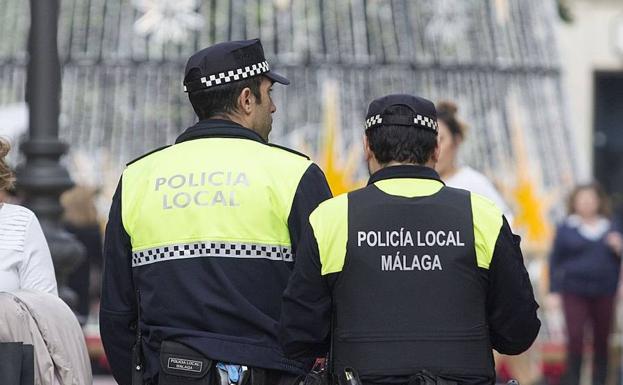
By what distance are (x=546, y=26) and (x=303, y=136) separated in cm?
230

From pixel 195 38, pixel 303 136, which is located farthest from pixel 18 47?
pixel 303 136

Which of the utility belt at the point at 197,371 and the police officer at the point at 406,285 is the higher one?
the police officer at the point at 406,285

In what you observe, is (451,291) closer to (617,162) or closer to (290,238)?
(290,238)

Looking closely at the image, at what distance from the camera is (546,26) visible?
1363 cm

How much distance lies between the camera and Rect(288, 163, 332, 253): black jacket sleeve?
4605 mm

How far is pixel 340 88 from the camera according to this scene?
13000 mm

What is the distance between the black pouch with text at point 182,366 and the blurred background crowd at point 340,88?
7.42 meters

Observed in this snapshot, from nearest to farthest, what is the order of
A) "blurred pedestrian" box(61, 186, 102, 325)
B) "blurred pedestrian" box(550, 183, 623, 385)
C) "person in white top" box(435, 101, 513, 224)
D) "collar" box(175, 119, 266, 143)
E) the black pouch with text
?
the black pouch with text
"collar" box(175, 119, 266, 143)
"person in white top" box(435, 101, 513, 224)
"blurred pedestrian" box(61, 186, 102, 325)
"blurred pedestrian" box(550, 183, 623, 385)

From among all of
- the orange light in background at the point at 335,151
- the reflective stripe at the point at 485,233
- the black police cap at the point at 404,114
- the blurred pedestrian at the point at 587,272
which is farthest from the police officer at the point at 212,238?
the orange light in background at the point at 335,151

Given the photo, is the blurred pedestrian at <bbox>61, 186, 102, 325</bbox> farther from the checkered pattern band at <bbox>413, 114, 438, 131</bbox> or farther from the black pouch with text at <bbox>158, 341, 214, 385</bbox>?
the checkered pattern band at <bbox>413, 114, 438, 131</bbox>

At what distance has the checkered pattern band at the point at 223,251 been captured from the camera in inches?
180

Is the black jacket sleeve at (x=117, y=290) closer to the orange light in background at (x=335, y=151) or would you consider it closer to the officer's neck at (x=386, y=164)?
the officer's neck at (x=386, y=164)

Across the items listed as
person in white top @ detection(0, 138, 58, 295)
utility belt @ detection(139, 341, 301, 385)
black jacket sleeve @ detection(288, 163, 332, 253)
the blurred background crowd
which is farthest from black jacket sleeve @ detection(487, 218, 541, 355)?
the blurred background crowd

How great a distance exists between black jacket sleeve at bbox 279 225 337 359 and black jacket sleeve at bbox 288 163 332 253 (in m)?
0.17
